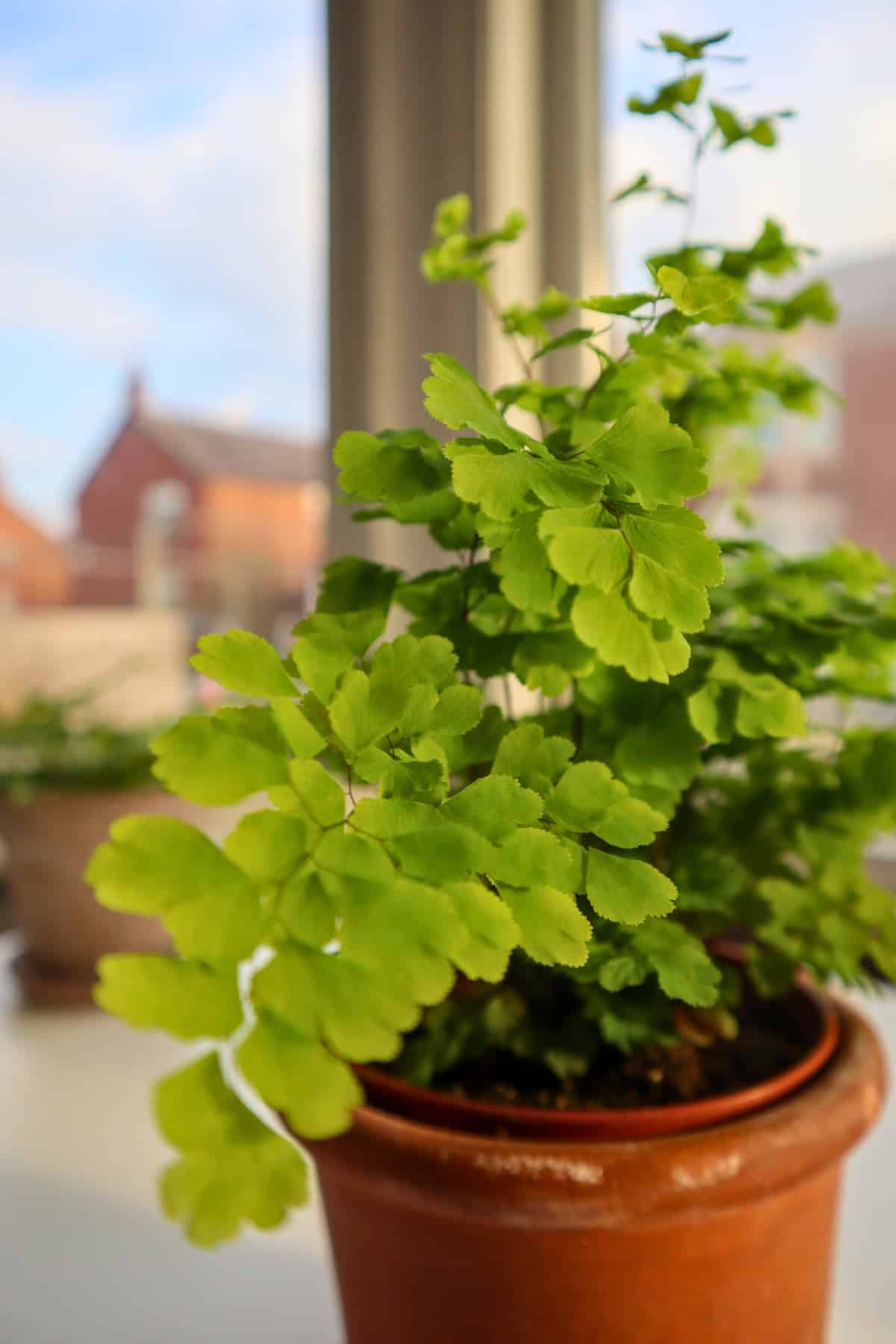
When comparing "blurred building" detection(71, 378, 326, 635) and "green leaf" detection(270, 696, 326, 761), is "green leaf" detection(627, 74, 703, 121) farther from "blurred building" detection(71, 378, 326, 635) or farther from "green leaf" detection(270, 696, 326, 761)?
"blurred building" detection(71, 378, 326, 635)

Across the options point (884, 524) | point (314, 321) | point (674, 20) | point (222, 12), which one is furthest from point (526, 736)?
point (222, 12)

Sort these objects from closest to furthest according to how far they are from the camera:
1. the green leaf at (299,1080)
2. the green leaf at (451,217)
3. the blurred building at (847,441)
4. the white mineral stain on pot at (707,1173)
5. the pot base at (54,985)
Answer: the green leaf at (299,1080) → the white mineral stain on pot at (707,1173) → the green leaf at (451,217) → the pot base at (54,985) → the blurred building at (847,441)

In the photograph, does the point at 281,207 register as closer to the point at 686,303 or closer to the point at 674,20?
the point at 674,20

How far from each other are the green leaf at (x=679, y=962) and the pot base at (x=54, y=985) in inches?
32.1

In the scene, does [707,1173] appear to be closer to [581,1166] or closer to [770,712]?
[581,1166]

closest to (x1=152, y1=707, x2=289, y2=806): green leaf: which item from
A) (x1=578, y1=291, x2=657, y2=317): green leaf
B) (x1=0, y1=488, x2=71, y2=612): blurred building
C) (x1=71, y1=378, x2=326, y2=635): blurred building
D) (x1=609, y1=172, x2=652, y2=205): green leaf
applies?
(x1=578, y1=291, x2=657, y2=317): green leaf

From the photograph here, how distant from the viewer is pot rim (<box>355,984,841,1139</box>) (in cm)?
43

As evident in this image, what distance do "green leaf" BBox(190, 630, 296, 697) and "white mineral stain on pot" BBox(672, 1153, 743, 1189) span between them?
267 millimetres


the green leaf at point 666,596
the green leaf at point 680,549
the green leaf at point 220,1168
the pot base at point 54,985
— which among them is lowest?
the pot base at point 54,985

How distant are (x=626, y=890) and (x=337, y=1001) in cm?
12

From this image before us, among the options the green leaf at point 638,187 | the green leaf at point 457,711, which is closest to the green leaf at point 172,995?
the green leaf at point 457,711

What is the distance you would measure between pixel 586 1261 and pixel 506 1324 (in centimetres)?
5

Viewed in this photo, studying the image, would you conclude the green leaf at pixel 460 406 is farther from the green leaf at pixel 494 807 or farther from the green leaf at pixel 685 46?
the green leaf at pixel 685 46

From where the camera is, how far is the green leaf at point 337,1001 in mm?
204
